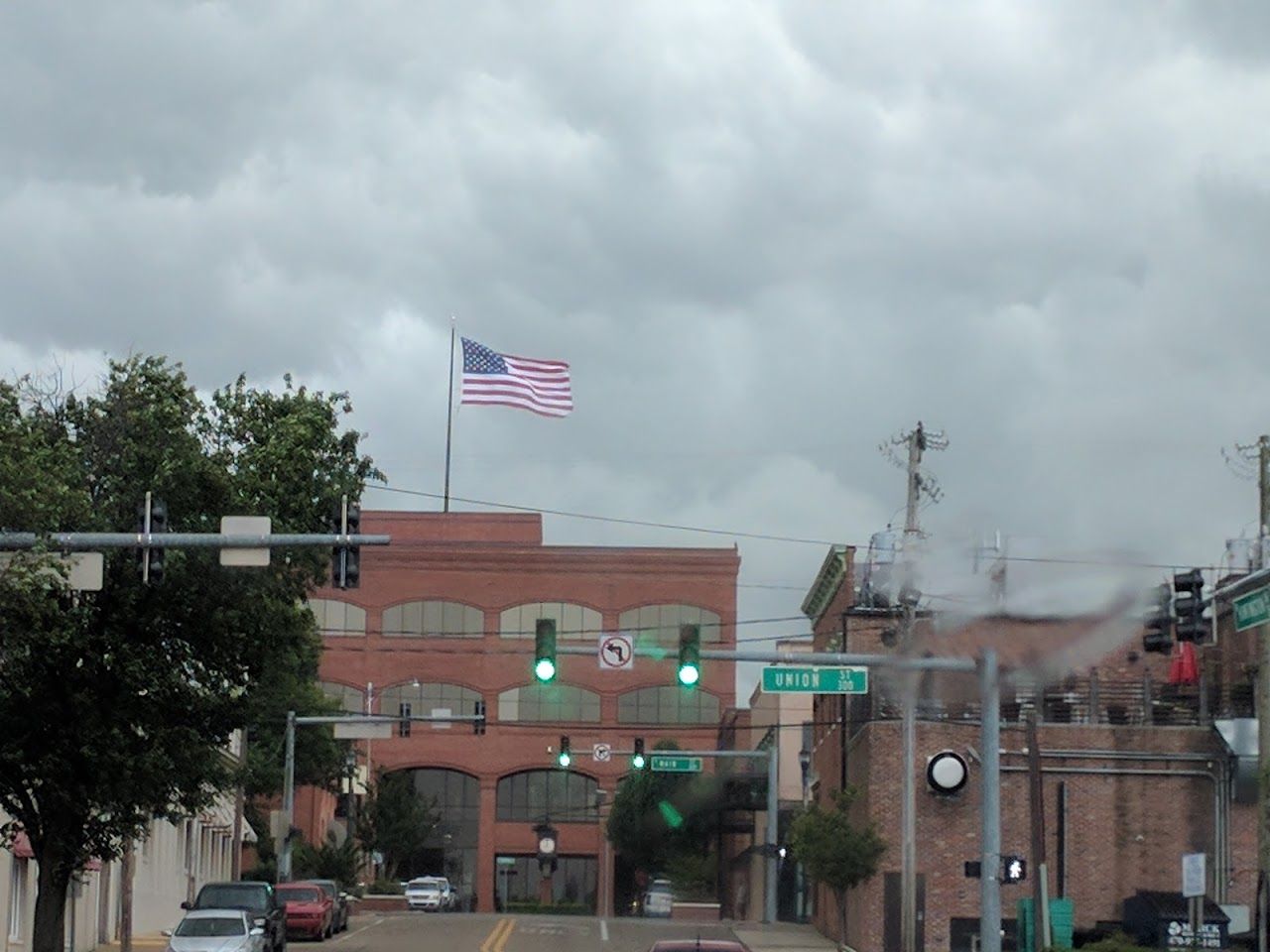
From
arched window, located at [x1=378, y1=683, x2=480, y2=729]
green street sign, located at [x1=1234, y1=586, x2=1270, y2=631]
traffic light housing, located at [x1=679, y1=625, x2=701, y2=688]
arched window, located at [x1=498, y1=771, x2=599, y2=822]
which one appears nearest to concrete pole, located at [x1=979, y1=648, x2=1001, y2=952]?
traffic light housing, located at [x1=679, y1=625, x2=701, y2=688]

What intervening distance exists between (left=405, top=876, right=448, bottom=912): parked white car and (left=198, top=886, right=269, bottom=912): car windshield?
126 ft

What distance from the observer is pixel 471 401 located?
47.2 metres

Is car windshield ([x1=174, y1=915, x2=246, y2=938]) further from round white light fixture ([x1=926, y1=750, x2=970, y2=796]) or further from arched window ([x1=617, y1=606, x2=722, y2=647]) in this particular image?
arched window ([x1=617, y1=606, x2=722, y2=647])

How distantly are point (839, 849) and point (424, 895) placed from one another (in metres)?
34.1

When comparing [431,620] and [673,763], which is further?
[431,620]

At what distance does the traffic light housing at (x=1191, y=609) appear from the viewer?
77.3 feet

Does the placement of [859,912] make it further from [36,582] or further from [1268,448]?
[36,582]

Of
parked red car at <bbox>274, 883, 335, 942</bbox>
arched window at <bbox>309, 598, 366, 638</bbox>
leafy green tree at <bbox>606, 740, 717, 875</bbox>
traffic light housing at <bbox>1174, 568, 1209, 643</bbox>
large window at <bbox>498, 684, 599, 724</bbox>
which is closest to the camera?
traffic light housing at <bbox>1174, 568, 1209, 643</bbox>

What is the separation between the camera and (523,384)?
4816 cm

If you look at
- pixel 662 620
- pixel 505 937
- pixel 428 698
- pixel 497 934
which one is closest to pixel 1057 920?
pixel 505 937

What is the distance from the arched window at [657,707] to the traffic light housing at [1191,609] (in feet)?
257

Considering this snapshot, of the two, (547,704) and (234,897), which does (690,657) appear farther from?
(547,704)

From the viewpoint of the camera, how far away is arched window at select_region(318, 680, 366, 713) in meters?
101

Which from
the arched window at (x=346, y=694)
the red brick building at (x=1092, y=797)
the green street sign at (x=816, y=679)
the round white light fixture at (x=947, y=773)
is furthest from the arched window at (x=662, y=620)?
the green street sign at (x=816, y=679)
